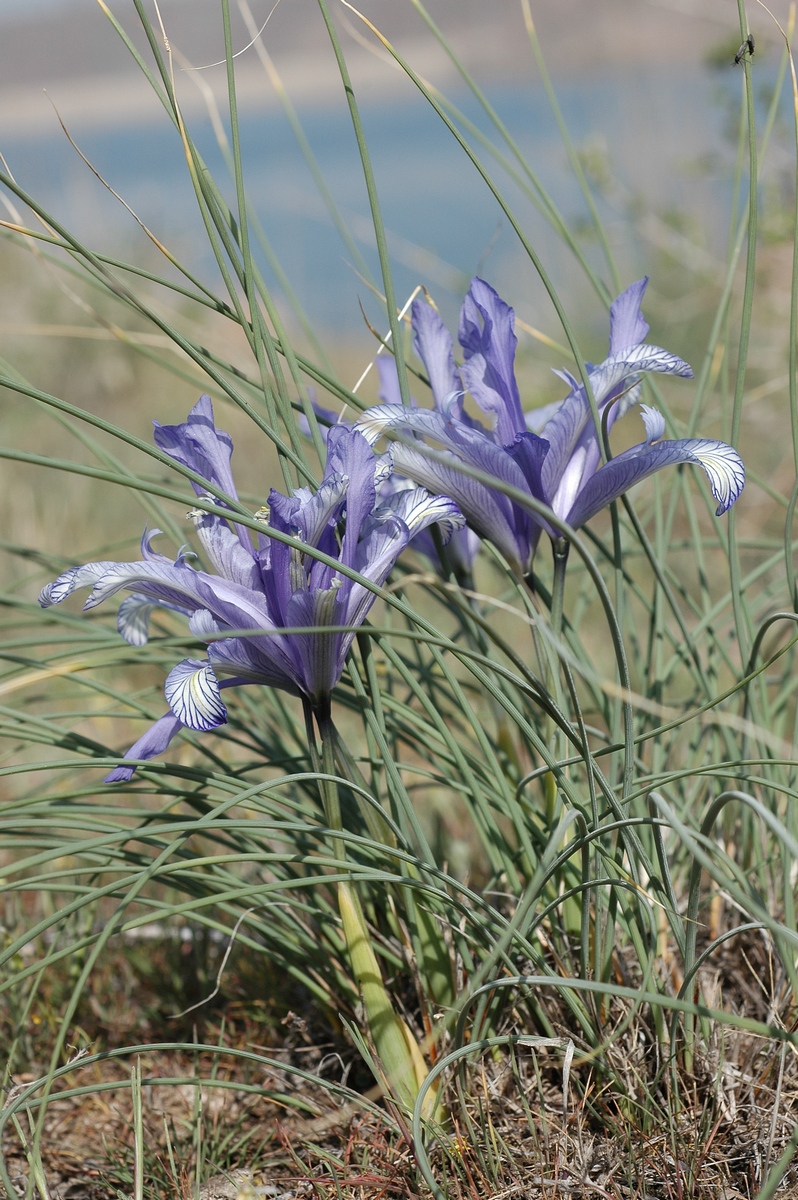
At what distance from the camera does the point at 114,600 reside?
2.07 m

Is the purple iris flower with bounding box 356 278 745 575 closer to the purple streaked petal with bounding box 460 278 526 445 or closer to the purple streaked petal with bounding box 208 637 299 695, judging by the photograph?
the purple streaked petal with bounding box 460 278 526 445

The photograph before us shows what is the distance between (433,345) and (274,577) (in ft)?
0.87

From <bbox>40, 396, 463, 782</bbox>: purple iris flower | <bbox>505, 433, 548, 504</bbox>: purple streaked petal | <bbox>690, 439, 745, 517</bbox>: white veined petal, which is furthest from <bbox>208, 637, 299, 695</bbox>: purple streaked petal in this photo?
<bbox>690, 439, 745, 517</bbox>: white veined petal

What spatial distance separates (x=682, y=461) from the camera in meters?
0.76

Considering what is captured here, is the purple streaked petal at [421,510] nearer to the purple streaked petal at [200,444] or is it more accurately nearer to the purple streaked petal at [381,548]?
the purple streaked petal at [381,548]

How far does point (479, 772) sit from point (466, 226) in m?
8.36

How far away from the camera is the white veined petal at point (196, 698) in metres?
0.69

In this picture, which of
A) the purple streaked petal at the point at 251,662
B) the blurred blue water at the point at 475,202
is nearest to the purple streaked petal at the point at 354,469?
the purple streaked petal at the point at 251,662

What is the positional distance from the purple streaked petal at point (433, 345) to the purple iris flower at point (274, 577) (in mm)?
146

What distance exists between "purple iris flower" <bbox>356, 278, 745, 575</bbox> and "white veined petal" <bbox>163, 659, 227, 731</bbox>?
22 centimetres

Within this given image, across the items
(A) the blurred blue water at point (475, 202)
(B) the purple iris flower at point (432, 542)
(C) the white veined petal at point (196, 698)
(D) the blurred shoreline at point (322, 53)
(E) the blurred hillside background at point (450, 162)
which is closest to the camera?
(C) the white veined petal at point (196, 698)

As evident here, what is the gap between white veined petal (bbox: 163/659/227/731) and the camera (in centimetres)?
69

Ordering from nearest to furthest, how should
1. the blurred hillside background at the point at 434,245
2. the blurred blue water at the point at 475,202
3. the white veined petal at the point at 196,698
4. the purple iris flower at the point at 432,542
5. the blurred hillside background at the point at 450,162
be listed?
the white veined petal at the point at 196,698 < the purple iris flower at the point at 432,542 < the blurred hillside background at the point at 434,245 < the blurred hillside background at the point at 450,162 < the blurred blue water at the point at 475,202

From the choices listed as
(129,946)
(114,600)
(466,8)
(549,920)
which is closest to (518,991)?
(549,920)
